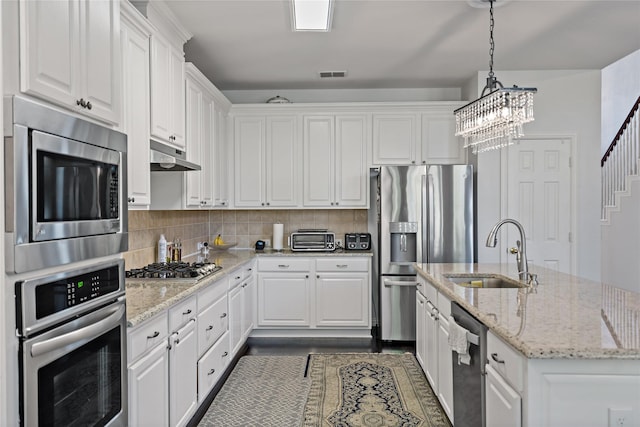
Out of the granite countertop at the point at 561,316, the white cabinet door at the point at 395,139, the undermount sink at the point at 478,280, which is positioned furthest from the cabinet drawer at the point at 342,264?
the granite countertop at the point at 561,316

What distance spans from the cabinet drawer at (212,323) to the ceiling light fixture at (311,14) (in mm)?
2124

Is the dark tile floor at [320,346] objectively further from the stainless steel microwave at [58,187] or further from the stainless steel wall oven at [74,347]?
the stainless steel microwave at [58,187]

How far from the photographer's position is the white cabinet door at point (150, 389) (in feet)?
6.27

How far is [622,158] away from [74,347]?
631cm

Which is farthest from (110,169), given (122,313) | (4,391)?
(4,391)

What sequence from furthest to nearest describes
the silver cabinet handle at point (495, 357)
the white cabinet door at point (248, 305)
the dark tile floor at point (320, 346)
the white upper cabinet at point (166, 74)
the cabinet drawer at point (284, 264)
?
the cabinet drawer at point (284, 264)
the dark tile floor at point (320, 346)
the white cabinet door at point (248, 305)
the white upper cabinet at point (166, 74)
the silver cabinet handle at point (495, 357)

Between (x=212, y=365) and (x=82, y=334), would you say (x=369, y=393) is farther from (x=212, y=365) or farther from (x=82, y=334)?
(x=82, y=334)

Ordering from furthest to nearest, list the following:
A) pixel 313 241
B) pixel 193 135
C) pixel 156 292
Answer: pixel 313 241, pixel 193 135, pixel 156 292

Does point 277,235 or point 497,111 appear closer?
point 497,111

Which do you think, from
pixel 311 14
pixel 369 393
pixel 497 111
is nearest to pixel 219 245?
pixel 369 393

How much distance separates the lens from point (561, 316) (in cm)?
186

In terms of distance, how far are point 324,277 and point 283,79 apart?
85.9 inches

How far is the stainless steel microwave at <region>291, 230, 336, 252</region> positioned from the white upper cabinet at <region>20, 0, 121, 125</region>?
315cm

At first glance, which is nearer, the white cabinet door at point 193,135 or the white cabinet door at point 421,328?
the white cabinet door at point 421,328
